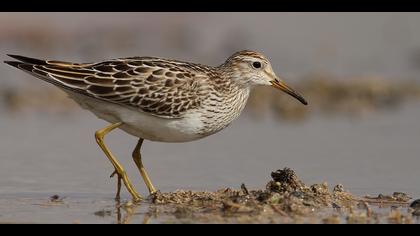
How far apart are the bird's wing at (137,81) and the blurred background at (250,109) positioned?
1.33 meters

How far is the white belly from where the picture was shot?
12.5 metres

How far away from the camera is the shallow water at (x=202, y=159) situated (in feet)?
42.0

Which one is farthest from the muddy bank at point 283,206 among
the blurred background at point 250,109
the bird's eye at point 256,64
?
the bird's eye at point 256,64

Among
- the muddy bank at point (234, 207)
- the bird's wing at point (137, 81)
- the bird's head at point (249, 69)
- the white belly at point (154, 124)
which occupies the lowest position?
the muddy bank at point (234, 207)

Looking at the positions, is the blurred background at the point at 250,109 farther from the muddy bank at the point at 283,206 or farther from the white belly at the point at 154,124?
the muddy bank at the point at 283,206

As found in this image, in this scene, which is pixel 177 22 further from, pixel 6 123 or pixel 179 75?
pixel 179 75

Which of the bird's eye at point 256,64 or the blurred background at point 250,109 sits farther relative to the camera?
the blurred background at point 250,109

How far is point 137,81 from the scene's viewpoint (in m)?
12.7

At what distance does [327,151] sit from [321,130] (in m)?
1.65

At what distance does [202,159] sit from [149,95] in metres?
2.84

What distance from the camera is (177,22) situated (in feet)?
87.6

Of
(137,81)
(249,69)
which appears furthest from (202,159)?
(137,81)

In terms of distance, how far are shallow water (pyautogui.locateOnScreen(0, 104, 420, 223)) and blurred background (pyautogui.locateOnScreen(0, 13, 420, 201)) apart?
28 mm
